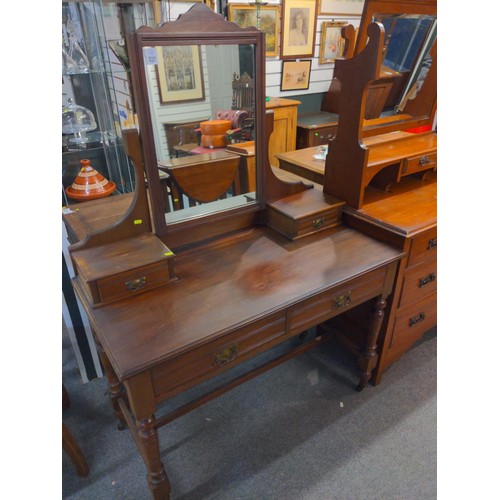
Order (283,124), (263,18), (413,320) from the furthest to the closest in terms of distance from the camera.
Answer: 1. (283,124)
2. (263,18)
3. (413,320)

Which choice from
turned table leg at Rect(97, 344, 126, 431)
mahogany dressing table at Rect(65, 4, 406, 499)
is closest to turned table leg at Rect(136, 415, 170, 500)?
mahogany dressing table at Rect(65, 4, 406, 499)

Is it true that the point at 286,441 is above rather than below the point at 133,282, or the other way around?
below

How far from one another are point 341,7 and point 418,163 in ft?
10.5

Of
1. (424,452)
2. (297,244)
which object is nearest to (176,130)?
(297,244)

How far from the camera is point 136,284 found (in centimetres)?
133

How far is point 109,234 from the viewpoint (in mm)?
1426

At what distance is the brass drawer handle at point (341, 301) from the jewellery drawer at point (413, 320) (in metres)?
0.53

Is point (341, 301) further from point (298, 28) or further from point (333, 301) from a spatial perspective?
point (298, 28)

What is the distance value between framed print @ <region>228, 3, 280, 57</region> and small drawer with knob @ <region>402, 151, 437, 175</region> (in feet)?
7.77

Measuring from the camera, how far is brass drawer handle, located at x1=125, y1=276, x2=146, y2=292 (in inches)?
51.6

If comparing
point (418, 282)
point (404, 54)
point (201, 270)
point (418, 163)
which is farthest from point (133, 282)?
point (404, 54)

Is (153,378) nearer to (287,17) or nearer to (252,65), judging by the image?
(252,65)

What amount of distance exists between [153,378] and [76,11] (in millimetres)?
2149

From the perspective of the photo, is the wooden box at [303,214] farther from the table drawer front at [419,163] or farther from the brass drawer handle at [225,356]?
the brass drawer handle at [225,356]
